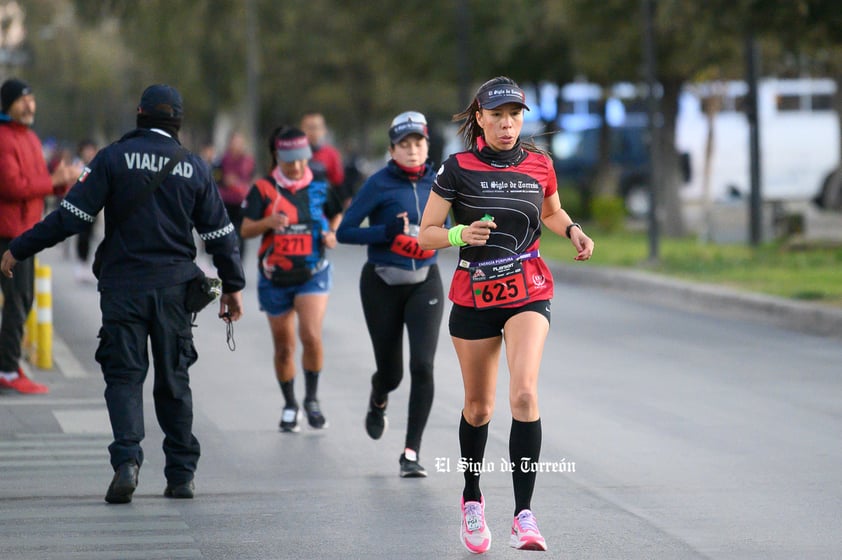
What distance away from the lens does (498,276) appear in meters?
6.57

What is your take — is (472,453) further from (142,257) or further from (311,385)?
(311,385)

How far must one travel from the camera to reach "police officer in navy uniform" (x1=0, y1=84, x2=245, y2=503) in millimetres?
7383

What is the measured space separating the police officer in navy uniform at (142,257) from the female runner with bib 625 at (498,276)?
1.34 meters

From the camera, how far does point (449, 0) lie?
3538cm

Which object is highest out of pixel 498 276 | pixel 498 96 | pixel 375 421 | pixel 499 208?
pixel 498 96

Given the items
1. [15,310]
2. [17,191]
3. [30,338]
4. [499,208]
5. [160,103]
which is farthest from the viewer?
[30,338]

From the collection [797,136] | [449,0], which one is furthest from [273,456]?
[797,136]

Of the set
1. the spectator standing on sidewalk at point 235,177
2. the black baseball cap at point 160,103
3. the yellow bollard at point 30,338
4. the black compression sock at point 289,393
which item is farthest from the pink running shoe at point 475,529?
the spectator standing on sidewalk at point 235,177

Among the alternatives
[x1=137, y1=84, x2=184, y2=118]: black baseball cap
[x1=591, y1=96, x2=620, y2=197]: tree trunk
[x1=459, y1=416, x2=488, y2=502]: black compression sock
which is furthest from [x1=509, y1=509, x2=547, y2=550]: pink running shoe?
[x1=591, y1=96, x2=620, y2=197]: tree trunk

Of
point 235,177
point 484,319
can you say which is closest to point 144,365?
point 484,319

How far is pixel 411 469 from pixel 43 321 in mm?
4943

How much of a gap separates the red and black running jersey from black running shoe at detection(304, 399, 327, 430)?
11.0 feet

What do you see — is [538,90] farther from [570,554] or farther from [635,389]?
[570,554]

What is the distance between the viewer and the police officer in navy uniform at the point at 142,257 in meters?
7.38
